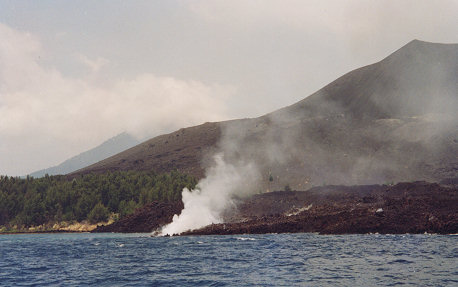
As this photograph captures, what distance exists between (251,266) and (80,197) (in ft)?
434

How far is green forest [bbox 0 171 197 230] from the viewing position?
14812 cm

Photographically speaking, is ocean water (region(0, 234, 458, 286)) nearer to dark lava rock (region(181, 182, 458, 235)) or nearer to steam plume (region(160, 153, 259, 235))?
dark lava rock (region(181, 182, 458, 235))

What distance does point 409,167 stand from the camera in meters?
177

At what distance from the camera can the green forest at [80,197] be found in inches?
5832

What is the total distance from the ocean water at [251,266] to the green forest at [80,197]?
3744 inches

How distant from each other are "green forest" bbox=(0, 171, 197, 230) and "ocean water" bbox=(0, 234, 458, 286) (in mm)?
95109

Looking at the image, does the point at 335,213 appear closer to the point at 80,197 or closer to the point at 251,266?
the point at 251,266

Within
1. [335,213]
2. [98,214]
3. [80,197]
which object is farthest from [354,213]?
[80,197]

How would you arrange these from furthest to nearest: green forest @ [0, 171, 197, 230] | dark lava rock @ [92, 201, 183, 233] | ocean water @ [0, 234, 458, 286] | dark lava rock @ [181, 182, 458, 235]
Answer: green forest @ [0, 171, 197, 230] < dark lava rock @ [92, 201, 183, 233] < dark lava rock @ [181, 182, 458, 235] < ocean water @ [0, 234, 458, 286]

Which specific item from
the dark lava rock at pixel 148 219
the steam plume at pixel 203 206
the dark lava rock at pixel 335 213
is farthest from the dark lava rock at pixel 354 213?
the dark lava rock at pixel 148 219

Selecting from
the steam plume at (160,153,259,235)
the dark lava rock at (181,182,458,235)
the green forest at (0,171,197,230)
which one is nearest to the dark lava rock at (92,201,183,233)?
the steam plume at (160,153,259,235)

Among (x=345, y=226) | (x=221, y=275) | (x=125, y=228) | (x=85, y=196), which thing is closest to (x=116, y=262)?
(x=221, y=275)

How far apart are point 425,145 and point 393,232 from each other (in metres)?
131

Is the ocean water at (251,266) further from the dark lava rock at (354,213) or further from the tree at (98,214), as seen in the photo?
the tree at (98,214)
